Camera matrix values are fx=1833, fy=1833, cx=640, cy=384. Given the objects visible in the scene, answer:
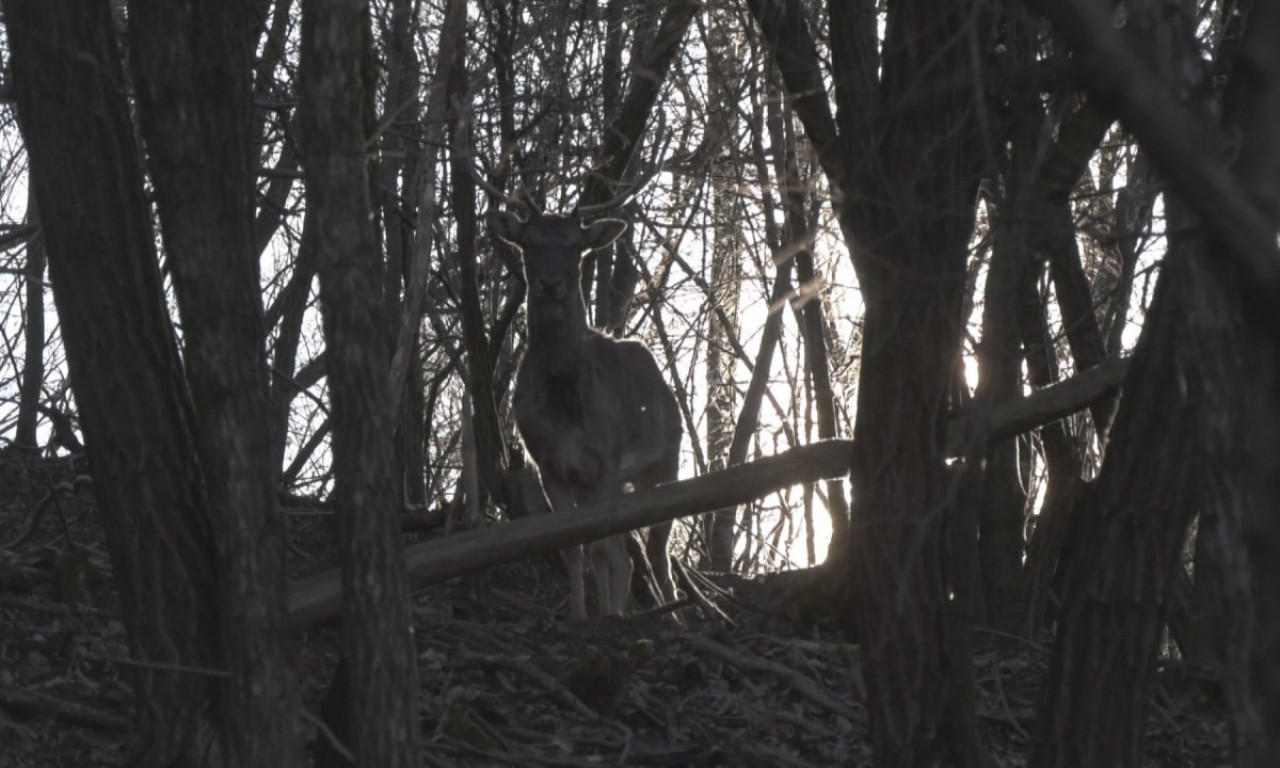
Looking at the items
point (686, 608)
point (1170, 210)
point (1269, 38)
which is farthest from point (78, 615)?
point (1269, 38)

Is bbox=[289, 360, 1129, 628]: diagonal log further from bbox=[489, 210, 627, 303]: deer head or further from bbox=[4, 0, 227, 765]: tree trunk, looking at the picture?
bbox=[489, 210, 627, 303]: deer head

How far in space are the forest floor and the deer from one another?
208 centimetres

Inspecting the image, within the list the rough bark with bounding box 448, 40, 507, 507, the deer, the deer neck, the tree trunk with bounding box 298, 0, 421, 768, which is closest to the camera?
the tree trunk with bounding box 298, 0, 421, 768

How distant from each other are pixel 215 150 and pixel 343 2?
799mm

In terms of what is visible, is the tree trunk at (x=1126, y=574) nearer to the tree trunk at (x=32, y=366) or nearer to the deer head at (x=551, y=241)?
the deer head at (x=551, y=241)

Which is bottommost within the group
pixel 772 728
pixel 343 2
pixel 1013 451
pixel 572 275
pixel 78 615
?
pixel 772 728

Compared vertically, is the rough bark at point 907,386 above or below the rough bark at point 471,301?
below

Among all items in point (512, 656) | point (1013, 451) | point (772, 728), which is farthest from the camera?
point (1013, 451)

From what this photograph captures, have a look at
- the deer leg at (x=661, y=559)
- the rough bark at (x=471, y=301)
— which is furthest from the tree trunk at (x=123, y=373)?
the deer leg at (x=661, y=559)

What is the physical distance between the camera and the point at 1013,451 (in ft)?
30.8

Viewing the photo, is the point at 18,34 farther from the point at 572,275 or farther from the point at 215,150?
the point at 572,275

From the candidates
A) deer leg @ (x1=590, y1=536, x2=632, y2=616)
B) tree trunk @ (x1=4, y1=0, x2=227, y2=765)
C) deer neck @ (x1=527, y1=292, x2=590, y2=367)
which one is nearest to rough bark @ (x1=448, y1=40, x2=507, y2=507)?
deer leg @ (x1=590, y1=536, x2=632, y2=616)

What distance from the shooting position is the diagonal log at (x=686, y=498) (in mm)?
6812

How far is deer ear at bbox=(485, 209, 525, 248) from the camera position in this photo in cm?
1157
